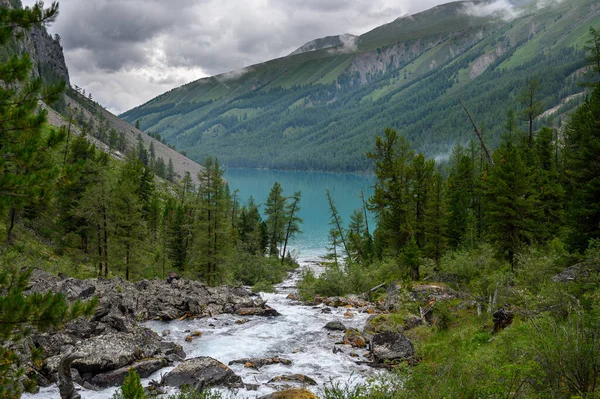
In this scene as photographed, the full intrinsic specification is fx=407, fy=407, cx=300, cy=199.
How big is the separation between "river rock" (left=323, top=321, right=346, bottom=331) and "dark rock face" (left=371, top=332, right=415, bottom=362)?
472 cm

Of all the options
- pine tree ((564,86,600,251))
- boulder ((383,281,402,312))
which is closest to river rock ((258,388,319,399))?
boulder ((383,281,402,312))

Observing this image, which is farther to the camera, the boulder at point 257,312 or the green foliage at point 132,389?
the boulder at point 257,312

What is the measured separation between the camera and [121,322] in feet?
63.7

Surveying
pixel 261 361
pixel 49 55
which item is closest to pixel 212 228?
pixel 261 361

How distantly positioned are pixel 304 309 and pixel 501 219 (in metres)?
15.5

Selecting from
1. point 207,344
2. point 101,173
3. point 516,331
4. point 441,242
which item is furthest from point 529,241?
point 101,173

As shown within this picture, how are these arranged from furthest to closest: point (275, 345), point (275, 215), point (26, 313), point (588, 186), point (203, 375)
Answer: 1. point (275, 215)
2. point (588, 186)
3. point (275, 345)
4. point (203, 375)
5. point (26, 313)

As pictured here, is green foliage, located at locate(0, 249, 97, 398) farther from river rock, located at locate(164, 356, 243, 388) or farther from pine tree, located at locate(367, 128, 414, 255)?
pine tree, located at locate(367, 128, 414, 255)

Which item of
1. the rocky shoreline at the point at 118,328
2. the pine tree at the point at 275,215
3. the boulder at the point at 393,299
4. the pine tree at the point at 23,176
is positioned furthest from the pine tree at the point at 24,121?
the pine tree at the point at 275,215

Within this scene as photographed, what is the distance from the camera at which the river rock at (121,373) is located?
14484 millimetres

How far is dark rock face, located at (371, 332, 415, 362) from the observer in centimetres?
1717

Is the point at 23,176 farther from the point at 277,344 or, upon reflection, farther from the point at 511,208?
the point at 511,208

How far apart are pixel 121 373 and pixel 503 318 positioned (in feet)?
48.1

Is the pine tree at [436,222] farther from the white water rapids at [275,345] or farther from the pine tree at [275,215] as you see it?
the pine tree at [275,215]
